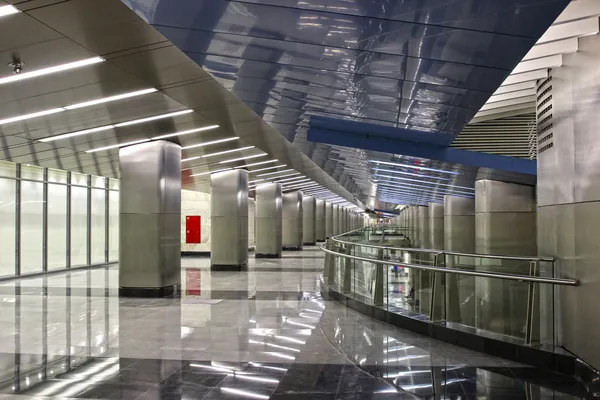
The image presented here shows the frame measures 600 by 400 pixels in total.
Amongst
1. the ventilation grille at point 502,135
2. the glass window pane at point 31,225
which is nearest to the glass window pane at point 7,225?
the glass window pane at point 31,225

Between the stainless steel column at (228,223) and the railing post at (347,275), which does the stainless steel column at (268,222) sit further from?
the railing post at (347,275)

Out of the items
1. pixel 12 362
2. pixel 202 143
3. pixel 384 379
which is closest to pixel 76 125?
pixel 202 143

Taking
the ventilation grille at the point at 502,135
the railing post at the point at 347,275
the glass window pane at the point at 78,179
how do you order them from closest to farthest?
the railing post at the point at 347,275, the ventilation grille at the point at 502,135, the glass window pane at the point at 78,179

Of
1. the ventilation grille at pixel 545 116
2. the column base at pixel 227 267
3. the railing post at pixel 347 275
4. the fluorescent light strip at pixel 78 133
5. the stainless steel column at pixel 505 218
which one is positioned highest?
the fluorescent light strip at pixel 78 133

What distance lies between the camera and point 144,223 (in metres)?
13.1

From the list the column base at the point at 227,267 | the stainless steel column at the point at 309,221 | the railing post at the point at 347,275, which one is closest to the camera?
the railing post at the point at 347,275

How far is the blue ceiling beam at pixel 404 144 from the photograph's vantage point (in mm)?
12000

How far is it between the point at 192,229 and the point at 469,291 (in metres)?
26.0

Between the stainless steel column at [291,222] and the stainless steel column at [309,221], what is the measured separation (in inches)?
306

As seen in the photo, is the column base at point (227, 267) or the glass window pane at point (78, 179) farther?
the glass window pane at point (78, 179)

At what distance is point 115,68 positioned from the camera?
7.07 metres

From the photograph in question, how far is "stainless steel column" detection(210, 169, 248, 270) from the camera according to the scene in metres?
20.3

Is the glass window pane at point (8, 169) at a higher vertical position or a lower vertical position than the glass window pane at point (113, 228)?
higher

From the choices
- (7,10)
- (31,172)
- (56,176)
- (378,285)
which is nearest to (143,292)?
(378,285)
